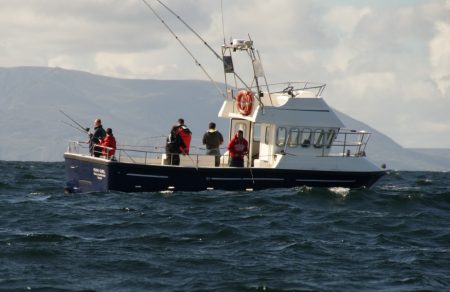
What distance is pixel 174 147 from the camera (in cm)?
→ 3369

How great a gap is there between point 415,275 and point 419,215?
976 centimetres

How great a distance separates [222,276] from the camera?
18.6 metres

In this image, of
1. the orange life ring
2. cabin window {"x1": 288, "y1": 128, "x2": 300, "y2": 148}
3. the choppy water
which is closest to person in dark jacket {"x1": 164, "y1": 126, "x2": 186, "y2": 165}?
the choppy water

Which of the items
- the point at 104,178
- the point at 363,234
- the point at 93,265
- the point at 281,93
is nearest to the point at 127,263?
the point at 93,265

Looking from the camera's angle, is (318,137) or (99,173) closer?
(99,173)

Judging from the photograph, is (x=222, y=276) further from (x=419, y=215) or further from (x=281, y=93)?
(x=281, y=93)

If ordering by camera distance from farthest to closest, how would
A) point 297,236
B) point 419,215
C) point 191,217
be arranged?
point 419,215, point 191,217, point 297,236

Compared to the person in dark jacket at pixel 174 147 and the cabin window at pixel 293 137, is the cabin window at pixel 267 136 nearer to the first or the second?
the cabin window at pixel 293 137

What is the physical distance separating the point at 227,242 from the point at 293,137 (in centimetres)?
1279

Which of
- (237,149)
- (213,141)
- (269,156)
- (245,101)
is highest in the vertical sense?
(245,101)

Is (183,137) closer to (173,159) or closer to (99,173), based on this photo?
(173,159)

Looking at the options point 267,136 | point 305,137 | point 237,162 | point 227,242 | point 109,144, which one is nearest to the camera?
point 227,242

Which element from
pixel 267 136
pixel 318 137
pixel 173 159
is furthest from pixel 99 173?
pixel 318 137

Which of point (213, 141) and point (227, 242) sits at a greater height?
point (213, 141)
